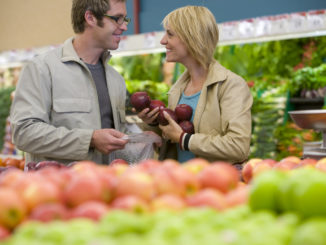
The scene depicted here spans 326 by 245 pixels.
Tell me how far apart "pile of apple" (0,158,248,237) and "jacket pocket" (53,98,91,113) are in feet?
4.66

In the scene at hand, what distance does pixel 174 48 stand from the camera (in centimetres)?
290

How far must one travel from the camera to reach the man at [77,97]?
2648 millimetres

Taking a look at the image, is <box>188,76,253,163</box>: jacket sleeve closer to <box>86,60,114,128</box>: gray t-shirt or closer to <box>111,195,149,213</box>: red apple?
<box>86,60,114,128</box>: gray t-shirt

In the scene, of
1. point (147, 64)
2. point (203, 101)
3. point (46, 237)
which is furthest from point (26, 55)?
point (46, 237)

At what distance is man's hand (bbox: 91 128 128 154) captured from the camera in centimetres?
256

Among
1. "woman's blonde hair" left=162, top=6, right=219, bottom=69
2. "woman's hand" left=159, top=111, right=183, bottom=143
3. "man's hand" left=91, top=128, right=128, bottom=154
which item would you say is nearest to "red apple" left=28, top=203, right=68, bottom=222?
"man's hand" left=91, top=128, right=128, bottom=154

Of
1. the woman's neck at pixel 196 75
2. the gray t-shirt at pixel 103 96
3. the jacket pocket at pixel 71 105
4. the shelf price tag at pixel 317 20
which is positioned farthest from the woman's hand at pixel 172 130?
the shelf price tag at pixel 317 20

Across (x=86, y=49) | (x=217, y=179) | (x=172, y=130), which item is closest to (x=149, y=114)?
(x=172, y=130)

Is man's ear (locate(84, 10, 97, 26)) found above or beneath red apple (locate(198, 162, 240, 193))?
above

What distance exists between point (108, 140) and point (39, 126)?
42 cm

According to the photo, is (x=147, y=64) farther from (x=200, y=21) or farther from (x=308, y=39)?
(x=200, y=21)

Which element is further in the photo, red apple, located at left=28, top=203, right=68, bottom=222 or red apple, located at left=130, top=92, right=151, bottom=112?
red apple, located at left=130, top=92, right=151, bottom=112

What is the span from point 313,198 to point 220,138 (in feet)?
5.29

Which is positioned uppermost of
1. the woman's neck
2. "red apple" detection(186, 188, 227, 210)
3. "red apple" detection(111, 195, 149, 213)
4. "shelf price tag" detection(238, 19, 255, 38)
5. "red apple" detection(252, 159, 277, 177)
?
"red apple" detection(111, 195, 149, 213)
